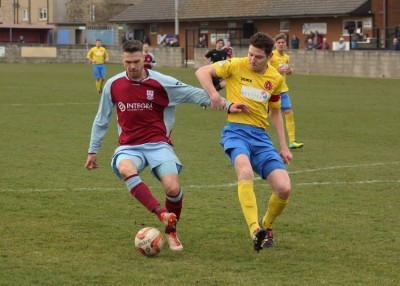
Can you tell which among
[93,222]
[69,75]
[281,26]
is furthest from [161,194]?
[281,26]

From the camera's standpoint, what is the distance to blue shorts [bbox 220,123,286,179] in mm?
8664

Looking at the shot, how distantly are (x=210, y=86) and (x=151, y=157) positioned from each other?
839 millimetres

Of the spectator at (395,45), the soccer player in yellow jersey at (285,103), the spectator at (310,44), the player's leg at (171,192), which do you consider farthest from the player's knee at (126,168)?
the spectator at (310,44)

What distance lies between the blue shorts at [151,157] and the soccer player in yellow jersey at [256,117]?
534 millimetres

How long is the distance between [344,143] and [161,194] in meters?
7.32

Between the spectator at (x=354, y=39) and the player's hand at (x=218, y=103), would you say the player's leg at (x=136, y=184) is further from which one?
the spectator at (x=354, y=39)

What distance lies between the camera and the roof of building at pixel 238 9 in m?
61.4

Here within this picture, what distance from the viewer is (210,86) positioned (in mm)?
8648

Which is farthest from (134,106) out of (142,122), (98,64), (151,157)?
(98,64)

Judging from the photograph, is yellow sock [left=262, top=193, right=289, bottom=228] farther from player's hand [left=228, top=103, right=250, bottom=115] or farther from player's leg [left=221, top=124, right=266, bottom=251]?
player's hand [left=228, top=103, right=250, bottom=115]

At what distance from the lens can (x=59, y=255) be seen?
8.10 metres

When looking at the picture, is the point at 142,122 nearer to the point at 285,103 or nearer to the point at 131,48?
the point at 131,48

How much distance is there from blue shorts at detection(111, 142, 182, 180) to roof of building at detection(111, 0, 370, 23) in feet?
173

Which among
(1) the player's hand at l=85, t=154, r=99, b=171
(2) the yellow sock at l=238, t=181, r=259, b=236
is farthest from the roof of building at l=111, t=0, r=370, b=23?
(2) the yellow sock at l=238, t=181, r=259, b=236
